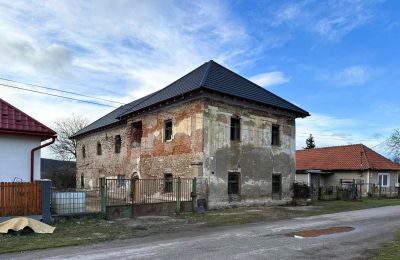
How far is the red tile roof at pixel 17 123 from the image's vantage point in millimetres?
13743

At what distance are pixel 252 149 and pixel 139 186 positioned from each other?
7.29 metres

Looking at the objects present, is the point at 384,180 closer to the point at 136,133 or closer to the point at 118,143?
the point at 136,133

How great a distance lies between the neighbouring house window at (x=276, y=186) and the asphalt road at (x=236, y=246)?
34.3ft

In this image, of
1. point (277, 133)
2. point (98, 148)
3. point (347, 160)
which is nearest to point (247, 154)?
point (277, 133)

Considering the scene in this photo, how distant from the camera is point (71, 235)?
460 inches

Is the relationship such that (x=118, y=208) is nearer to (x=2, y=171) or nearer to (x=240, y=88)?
(x=2, y=171)

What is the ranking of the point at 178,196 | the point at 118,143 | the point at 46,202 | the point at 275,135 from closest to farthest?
the point at 46,202
the point at 178,196
the point at 275,135
the point at 118,143

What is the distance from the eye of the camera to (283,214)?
61.1ft

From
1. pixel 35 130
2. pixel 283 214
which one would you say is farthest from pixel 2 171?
pixel 283 214

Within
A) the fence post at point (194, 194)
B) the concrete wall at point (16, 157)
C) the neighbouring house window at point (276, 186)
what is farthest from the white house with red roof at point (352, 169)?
the concrete wall at point (16, 157)

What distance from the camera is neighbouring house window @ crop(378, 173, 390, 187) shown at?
37031mm

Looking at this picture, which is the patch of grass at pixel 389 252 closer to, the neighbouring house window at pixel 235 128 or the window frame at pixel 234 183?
the window frame at pixel 234 183

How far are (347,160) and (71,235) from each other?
107 ft

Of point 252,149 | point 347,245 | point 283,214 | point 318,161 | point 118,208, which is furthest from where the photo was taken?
point 318,161
